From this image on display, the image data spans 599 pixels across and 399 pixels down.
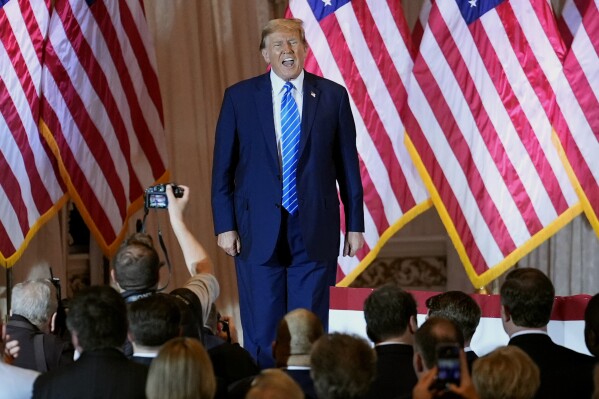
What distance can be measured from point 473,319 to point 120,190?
3275 mm

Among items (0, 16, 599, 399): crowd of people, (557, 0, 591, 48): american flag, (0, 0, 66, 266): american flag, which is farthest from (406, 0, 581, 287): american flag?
(0, 0, 66, 266): american flag

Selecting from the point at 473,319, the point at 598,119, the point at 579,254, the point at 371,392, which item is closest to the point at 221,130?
the point at 473,319

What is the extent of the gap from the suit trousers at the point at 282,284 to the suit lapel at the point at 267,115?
30 cm

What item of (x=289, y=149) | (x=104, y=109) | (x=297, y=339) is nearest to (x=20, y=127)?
(x=104, y=109)

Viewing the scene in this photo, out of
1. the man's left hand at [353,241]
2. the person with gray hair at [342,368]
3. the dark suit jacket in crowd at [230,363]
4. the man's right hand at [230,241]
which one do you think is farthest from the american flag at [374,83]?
the person with gray hair at [342,368]

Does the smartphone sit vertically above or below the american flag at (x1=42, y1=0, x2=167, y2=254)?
below

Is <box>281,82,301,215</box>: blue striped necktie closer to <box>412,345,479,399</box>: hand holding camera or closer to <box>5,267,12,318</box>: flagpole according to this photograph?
<box>412,345,479,399</box>: hand holding camera

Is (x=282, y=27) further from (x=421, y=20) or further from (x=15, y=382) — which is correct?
(x=421, y=20)

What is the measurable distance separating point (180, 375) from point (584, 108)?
4.17 metres

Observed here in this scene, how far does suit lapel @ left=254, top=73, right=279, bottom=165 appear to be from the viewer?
550cm

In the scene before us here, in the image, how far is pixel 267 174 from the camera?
5.52 m

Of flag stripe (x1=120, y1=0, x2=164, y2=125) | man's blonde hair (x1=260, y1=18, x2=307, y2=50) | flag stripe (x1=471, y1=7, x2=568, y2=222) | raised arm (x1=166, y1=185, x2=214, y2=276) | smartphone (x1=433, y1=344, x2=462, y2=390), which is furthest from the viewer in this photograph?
flag stripe (x1=120, y1=0, x2=164, y2=125)

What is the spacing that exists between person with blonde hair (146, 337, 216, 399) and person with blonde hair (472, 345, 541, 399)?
2.43ft

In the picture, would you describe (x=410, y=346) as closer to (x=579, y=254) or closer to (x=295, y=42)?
(x=295, y=42)
